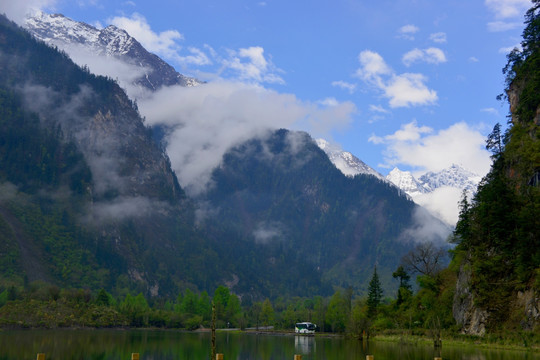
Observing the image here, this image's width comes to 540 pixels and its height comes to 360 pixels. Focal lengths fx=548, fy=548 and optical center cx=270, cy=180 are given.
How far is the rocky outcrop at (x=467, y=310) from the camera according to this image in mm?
104750

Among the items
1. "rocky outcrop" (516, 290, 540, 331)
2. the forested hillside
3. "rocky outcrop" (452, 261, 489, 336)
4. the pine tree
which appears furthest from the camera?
the pine tree

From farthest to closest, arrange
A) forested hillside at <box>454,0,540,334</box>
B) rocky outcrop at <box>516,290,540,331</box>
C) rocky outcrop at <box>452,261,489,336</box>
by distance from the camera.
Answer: rocky outcrop at <box>452,261,489,336</box>, forested hillside at <box>454,0,540,334</box>, rocky outcrop at <box>516,290,540,331</box>

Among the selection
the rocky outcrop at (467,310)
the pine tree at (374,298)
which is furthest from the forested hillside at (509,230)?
the pine tree at (374,298)

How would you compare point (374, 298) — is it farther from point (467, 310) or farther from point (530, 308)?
point (530, 308)

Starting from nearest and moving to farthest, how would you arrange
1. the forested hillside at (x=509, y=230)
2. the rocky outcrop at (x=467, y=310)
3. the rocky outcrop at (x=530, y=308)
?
the rocky outcrop at (x=530, y=308), the forested hillside at (x=509, y=230), the rocky outcrop at (x=467, y=310)

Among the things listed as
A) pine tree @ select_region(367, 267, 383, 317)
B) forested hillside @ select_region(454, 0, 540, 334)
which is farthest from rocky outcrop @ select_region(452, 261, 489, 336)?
pine tree @ select_region(367, 267, 383, 317)

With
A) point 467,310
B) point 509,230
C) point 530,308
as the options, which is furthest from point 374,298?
point 530,308

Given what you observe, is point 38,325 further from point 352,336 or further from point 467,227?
point 467,227

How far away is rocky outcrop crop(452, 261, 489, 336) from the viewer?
10475 cm

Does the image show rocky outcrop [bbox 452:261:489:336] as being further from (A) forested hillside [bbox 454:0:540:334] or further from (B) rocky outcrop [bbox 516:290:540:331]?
(B) rocky outcrop [bbox 516:290:540:331]

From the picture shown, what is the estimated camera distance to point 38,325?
184m

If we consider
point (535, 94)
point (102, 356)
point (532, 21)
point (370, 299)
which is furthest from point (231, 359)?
point (532, 21)

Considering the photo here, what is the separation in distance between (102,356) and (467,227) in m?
84.6

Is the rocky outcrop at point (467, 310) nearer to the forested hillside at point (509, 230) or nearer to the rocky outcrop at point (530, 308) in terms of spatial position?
the forested hillside at point (509, 230)
